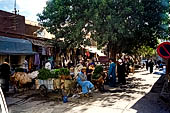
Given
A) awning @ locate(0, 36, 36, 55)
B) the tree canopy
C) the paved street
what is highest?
the tree canopy

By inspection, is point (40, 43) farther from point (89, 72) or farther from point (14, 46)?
point (89, 72)

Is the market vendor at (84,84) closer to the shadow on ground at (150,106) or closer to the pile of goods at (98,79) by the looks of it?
the pile of goods at (98,79)

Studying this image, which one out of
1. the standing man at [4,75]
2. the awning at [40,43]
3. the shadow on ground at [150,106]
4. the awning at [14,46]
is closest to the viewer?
the shadow on ground at [150,106]

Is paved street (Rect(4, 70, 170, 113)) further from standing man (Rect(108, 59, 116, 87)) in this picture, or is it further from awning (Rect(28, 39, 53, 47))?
awning (Rect(28, 39, 53, 47))

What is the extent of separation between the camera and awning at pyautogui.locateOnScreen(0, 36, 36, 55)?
40.5 ft

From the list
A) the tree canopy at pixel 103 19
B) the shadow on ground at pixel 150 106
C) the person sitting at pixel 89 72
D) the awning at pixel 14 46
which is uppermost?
the tree canopy at pixel 103 19

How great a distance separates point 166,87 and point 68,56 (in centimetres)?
1213

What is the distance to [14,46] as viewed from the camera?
1334 cm

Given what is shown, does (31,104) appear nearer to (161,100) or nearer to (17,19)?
(161,100)

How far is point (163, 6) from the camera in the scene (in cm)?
1210

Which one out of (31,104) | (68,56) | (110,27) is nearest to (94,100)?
(31,104)

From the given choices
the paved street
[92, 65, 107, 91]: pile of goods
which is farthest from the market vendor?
[92, 65, 107, 91]: pile of goods

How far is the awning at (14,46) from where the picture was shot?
12.3m

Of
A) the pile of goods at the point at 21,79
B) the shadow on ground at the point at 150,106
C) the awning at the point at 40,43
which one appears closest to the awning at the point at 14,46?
the awning at the point at 40,43
